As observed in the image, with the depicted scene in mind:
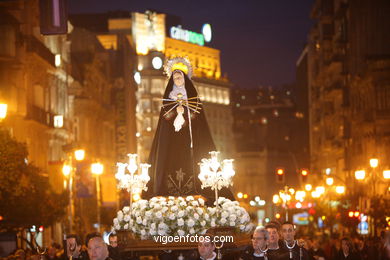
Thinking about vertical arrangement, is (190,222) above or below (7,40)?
below

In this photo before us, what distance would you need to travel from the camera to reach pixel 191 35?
186m

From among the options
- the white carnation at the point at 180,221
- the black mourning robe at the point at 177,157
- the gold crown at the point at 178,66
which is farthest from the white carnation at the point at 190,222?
the gold crown at the point at 178,66

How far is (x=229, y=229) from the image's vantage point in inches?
798

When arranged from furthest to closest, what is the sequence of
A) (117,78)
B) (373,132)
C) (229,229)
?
(117,78) → (373,132) → (229,229)

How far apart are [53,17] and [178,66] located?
10.1ft

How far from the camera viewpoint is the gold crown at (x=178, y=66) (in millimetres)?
23562

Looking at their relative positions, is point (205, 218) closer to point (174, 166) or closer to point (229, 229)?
point (229, 229)

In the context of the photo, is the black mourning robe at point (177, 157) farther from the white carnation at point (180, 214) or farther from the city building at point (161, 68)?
the city building at point (161, 68)

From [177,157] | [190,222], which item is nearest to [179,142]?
[177,157]

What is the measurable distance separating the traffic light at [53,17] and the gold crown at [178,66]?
2502 millimetres

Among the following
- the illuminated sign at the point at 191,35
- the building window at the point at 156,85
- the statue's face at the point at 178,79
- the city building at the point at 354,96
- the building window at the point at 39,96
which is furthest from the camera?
the illuminated sign at the point at 191,35

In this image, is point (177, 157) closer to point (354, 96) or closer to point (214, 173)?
point (214, 173)

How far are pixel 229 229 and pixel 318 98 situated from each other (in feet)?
284

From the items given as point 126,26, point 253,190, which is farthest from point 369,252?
point 253,190
